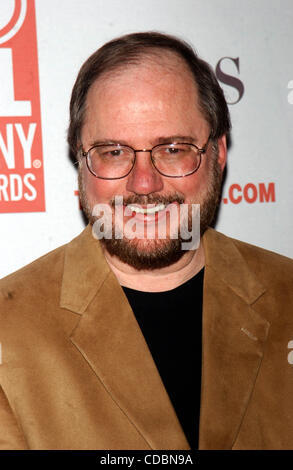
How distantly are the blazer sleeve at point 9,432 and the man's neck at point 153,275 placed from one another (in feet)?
1.81

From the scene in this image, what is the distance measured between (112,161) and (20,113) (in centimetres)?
65

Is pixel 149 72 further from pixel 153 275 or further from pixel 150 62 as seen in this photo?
pixel 153 275

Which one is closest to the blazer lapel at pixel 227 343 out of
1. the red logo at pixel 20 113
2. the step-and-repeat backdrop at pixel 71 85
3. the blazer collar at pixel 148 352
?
the blazer collar at pixel 148 352

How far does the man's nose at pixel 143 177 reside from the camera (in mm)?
1603

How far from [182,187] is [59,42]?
903 millimetres

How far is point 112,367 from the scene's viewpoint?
1.56m

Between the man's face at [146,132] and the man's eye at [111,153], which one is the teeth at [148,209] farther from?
the man's eye at [111,153]

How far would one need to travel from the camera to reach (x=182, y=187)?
1691mm

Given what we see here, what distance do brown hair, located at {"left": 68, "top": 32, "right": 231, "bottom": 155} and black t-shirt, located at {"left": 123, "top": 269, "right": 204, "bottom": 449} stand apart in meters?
0.58

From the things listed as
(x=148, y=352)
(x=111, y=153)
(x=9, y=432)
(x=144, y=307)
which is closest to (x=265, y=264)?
(x=144, y=307)

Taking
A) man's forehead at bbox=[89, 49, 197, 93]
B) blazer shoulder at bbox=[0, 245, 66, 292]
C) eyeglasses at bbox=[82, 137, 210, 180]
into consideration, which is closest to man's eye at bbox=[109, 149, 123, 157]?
eyeglasses at bbox=[82, 137, 210, 180]

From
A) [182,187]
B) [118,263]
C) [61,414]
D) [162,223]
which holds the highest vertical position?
[182,187]
